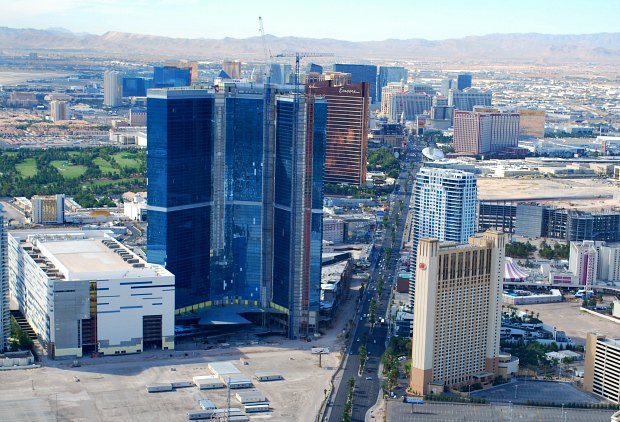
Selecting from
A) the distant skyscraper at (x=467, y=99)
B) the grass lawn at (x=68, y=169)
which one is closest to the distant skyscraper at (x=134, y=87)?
the distant skyscraper at (x=467, y=99)

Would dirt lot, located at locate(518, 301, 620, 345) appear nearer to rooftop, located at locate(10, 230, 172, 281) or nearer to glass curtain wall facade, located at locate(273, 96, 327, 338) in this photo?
glass curtain wall facade, located at locate(273, 96, 327, 338)

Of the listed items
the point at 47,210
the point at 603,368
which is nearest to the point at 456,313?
the point at 603,368

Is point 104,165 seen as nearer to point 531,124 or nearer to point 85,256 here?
point 85,256

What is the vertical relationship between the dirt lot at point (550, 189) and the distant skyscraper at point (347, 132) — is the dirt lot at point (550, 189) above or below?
below

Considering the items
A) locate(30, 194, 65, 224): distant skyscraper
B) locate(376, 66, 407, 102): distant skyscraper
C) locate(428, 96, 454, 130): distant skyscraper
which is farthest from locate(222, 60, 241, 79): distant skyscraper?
locate(30, 194, 65, 224): distant skyscraper

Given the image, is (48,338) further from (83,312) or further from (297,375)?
(297,375)

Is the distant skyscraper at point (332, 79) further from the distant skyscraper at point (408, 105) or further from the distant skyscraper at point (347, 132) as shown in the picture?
the distant skyscraper at point (408, 105)

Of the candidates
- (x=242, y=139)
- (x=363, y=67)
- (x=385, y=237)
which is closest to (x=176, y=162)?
(x=242, y=139)
